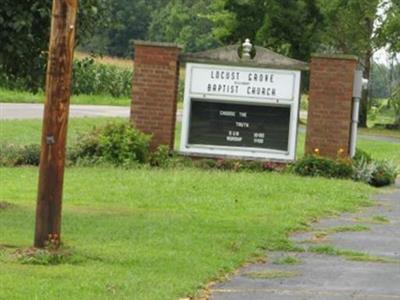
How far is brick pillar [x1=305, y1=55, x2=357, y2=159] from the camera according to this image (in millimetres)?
21266

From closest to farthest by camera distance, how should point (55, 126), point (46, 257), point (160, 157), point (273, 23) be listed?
1. point (46, 257)
2. point (55, 126)
3. point (160, 157)
4. point (273, 23)

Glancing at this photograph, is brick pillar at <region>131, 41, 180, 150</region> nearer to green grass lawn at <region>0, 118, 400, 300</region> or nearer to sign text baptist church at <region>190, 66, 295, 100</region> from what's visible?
sign text baptist church at <region>190, 66, 295, 100</region>

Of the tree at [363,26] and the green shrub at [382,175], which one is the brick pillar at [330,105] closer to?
the green shrub at [382,175]

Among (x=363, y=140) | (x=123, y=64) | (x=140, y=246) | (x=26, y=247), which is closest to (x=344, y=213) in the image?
(x=140, y=246)

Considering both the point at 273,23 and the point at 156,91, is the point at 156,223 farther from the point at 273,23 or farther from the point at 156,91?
the point at 273,23

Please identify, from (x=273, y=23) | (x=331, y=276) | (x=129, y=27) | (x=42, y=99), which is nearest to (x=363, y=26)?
(x=273, y=23)

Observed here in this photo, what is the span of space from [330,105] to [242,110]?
1830 mm

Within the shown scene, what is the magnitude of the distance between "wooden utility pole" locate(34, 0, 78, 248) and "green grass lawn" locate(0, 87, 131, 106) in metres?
32.4

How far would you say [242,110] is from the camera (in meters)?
21.5

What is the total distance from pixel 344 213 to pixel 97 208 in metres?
3.68

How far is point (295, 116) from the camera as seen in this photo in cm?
2122

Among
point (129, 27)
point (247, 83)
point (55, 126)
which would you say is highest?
point (129, 27)

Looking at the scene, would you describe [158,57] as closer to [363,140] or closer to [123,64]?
[363,140]

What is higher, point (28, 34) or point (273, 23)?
point (273, 23)
